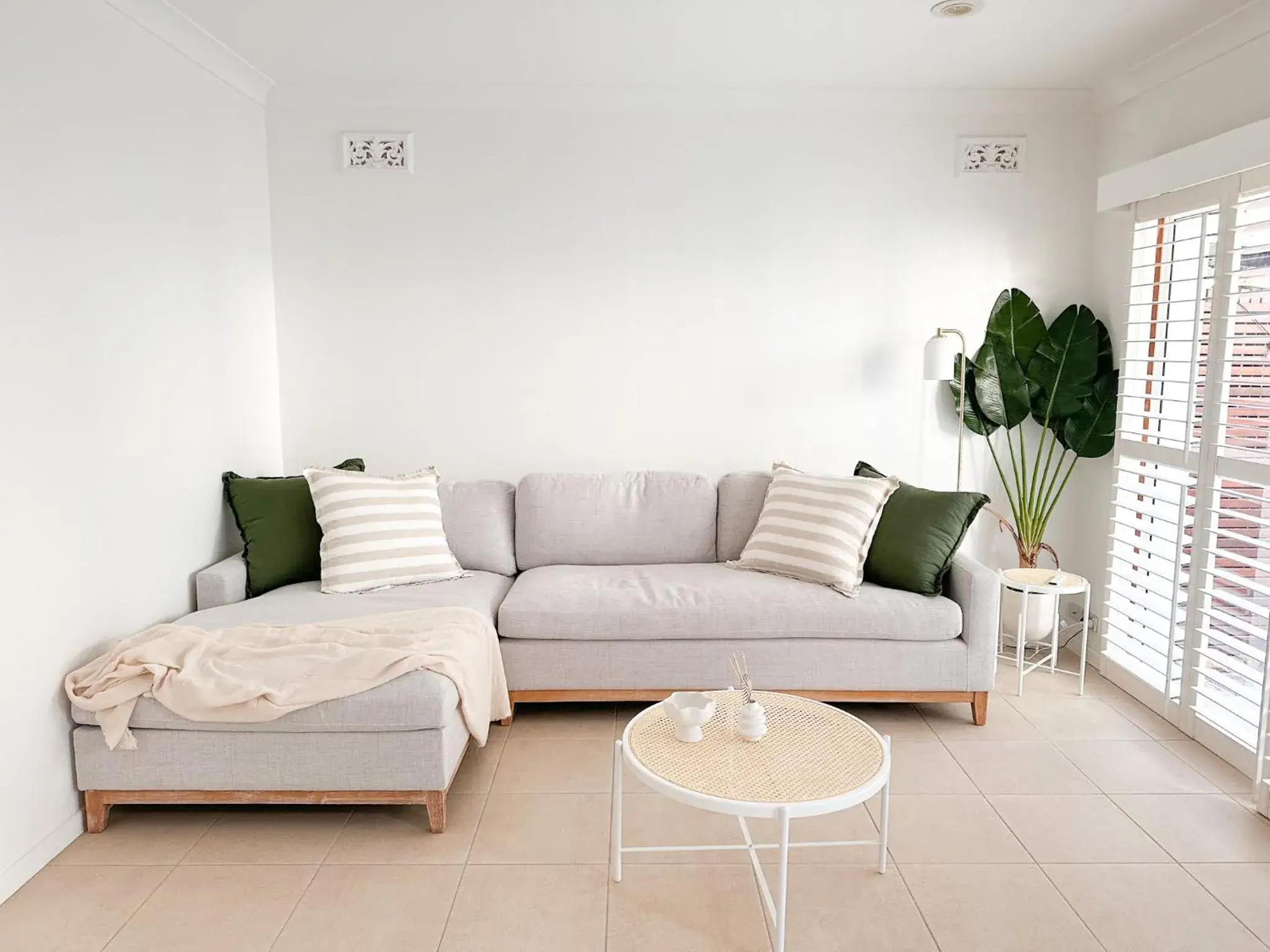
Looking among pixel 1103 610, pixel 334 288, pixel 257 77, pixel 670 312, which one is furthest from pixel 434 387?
pixel 1103 610

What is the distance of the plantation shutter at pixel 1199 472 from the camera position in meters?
3.04

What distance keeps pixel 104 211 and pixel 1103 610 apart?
4.19 metres

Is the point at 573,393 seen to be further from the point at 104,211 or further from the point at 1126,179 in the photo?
the point at 1126,179

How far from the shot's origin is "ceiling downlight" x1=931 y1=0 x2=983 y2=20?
122 inches

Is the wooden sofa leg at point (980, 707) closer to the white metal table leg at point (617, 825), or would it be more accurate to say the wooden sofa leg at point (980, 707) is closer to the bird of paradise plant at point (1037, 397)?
the bird of paradise plant at point (1037, 397)

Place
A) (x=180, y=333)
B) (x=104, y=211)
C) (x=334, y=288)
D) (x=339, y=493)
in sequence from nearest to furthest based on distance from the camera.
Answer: (x=104, y=211) < (x=180, y=333) < (x=339, y=493) < (x=334, y=288)

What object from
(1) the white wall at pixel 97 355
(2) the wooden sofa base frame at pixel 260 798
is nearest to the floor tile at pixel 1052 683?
(2) the wooden sofa base frame at pixel 260 798

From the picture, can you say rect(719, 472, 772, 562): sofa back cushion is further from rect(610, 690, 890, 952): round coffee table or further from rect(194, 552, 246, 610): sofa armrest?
rect(194, 552, 246, 610): sofa armrest

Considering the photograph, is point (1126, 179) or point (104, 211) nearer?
point (104, 211)

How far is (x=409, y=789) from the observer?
267 cm

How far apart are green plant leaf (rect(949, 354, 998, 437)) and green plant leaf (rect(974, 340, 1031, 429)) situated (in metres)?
0.03

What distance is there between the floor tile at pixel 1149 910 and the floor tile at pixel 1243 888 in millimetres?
27

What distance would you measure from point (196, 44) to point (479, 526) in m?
2.13

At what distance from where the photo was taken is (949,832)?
2682 mm
